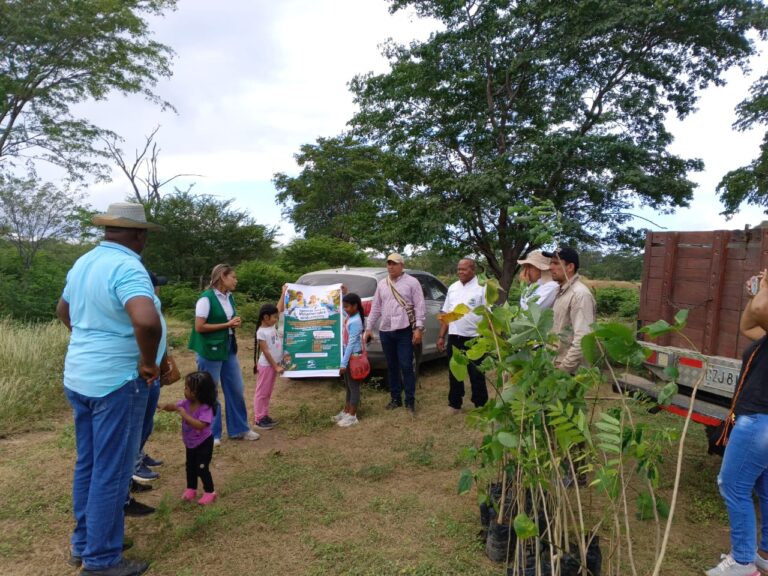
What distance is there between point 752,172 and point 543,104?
515cm

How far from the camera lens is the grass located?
16.9ft

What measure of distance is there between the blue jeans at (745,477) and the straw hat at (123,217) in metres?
3.33

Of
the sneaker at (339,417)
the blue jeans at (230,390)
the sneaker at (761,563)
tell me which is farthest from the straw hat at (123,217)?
the sneaker at (761,563)

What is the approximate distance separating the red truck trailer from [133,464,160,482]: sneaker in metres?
3.55

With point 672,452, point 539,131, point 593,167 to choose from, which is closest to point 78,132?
point 539,131

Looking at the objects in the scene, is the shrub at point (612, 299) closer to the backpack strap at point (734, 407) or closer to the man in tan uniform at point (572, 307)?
the man in tan uniform at point (572, 307)

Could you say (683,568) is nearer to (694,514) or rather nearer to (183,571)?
(694,514)

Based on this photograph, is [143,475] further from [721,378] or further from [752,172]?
[752,172]

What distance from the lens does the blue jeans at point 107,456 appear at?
2.60 meters

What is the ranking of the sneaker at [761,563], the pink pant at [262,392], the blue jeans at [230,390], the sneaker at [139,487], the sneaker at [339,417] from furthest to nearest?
the sneaker at [339,417] → the pink pant at [262,392] → the blue jeans at [230,390] → the sneaker at [139,487] → the sneaker at [761,563]

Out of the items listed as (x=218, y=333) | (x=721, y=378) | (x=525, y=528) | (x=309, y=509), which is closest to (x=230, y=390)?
(x=218, y=333)

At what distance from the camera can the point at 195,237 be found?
56.8 feet

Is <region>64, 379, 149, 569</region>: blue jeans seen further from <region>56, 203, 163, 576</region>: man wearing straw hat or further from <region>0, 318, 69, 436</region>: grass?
<region>0, 318, 69, 436</region>: grass

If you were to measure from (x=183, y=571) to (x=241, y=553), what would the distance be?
1.07 ft
